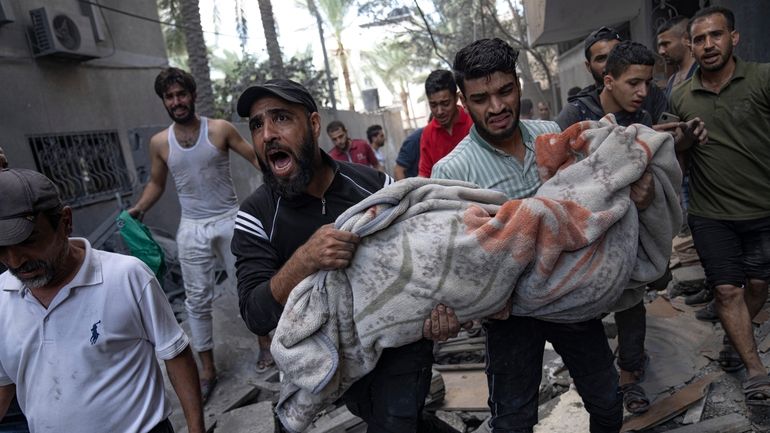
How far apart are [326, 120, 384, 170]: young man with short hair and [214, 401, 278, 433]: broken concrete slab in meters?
3.99

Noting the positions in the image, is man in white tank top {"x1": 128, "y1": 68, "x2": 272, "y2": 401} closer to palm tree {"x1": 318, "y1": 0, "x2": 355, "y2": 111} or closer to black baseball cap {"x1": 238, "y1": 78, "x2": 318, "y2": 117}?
black baseball cap {"x1": 238, "y1": 78, "x2": 318, "y2": 117}

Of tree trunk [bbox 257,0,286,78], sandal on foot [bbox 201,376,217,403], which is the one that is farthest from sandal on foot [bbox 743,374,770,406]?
tree trunk [bbox 257,0,286,78]

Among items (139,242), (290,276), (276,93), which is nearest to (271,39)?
(139,242)

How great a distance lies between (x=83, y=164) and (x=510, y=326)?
734 cm

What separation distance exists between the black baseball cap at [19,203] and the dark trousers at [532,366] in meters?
1.80

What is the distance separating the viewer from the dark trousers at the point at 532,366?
2436mm

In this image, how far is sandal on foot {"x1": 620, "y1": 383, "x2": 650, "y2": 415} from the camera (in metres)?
3.35

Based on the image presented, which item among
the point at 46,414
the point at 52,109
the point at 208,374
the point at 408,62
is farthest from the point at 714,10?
the point at 408,62

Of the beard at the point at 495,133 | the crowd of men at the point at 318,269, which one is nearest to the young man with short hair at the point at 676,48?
the crowd of men at the point at 318,269

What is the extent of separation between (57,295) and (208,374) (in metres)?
2.74

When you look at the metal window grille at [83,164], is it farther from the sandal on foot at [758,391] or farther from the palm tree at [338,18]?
the palm tree at [338,18]

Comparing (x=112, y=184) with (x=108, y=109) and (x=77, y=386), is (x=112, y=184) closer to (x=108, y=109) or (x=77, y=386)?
(x=108, y=109)

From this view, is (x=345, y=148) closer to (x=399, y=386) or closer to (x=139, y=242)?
(x=139, y=242)

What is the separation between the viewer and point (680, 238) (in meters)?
6.16
